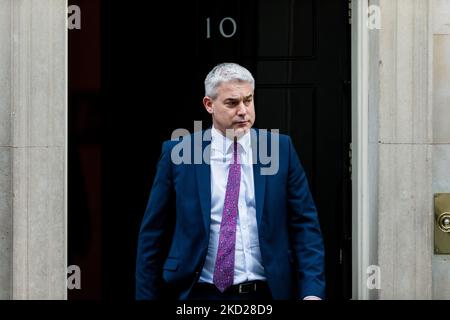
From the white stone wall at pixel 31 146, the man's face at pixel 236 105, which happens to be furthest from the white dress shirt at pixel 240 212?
the white stone wall at pixel 31 146

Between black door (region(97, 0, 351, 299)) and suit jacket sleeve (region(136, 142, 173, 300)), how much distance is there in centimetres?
174

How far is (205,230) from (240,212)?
0.20 meters

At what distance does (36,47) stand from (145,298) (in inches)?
63.8

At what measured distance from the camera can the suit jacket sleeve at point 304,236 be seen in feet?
14.7

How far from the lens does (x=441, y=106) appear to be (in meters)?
5.23

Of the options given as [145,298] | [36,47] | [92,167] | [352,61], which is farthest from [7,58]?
[352,61]

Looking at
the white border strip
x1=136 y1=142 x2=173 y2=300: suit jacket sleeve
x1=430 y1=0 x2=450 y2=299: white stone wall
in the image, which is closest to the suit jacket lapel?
x1=136 y1=142 x2=173 y2=300: suit jacket sleeve

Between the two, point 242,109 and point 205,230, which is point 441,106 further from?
point 205,230

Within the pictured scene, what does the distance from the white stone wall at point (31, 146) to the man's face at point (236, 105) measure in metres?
1.16

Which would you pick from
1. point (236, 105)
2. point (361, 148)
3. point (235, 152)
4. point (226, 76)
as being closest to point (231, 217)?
point (235, 152)

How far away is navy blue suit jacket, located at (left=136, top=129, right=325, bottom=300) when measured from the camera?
448 centimetres

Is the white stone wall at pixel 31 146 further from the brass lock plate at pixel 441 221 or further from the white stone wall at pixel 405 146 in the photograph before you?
the brass lock plate at pixel 441 221

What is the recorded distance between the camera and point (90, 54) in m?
6.03
